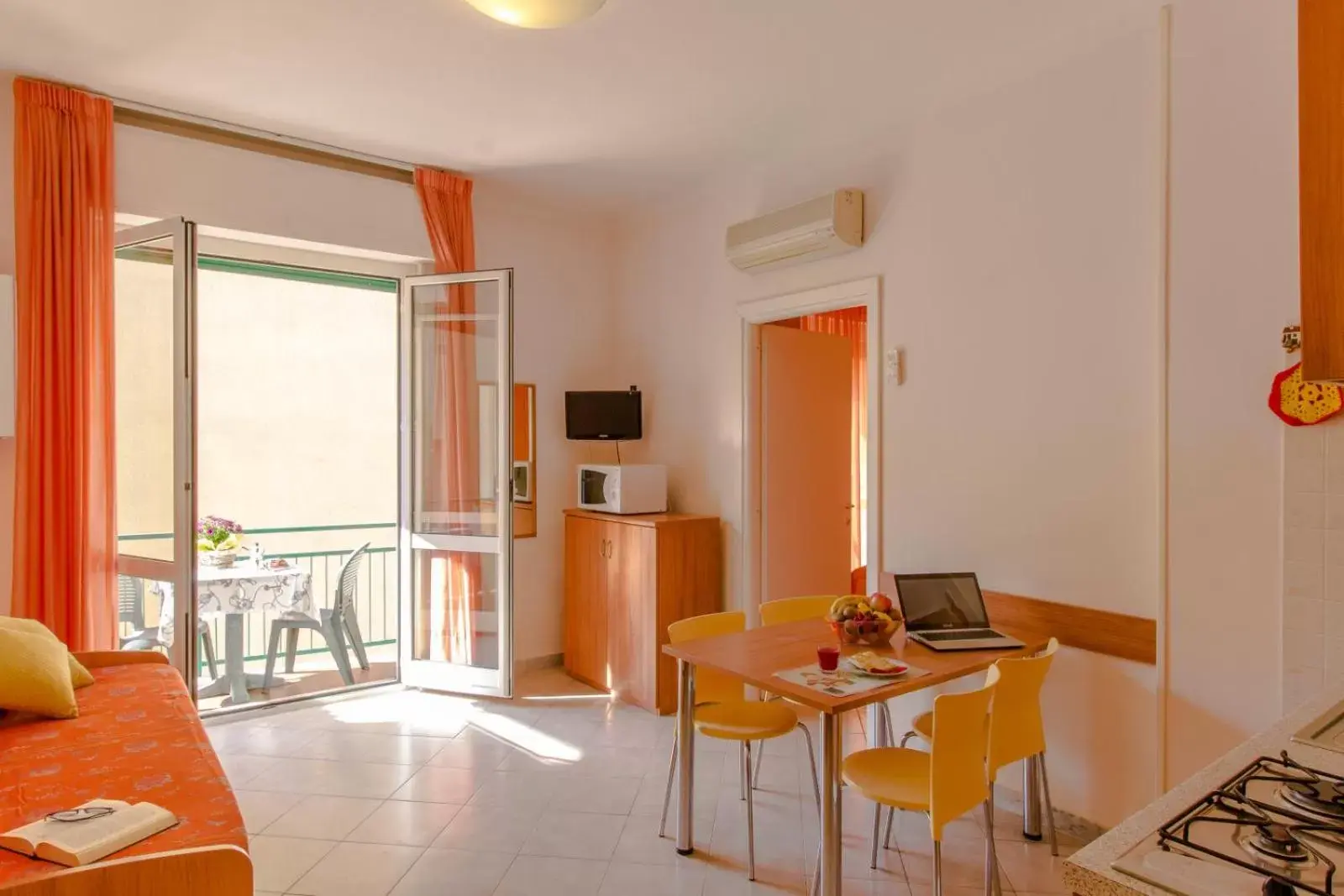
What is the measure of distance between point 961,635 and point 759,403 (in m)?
1.89

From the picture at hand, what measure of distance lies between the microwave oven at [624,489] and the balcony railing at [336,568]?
1.92 m

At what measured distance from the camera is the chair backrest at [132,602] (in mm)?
3653

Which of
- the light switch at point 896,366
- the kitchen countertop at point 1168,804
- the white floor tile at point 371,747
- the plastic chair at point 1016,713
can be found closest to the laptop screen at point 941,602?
the plastic chair at point 1016,713

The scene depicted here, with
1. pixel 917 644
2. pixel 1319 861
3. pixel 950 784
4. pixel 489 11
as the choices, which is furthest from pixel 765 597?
pixel 1319 861

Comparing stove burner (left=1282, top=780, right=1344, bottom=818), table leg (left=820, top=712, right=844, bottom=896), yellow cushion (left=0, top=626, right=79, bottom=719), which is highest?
stove burner (left=1282, top=780, right=1344, bottom=818)

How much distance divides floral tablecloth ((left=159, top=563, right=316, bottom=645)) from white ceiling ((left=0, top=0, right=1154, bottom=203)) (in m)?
2.28

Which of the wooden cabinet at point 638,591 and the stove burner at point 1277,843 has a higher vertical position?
the stove burner at point 1277,843

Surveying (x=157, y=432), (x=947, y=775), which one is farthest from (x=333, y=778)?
(x=947, y=775)

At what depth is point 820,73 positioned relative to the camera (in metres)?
3.18

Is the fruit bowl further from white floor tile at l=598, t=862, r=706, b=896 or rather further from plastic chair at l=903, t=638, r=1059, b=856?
white floor tile at l=598, t=862, r=706, b=896

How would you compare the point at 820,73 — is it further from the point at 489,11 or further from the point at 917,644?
the point at 917,644

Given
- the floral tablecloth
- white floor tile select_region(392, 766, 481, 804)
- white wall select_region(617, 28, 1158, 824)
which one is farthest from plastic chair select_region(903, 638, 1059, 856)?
the floral tablecloth

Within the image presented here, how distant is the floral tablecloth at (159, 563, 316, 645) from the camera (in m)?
4.06

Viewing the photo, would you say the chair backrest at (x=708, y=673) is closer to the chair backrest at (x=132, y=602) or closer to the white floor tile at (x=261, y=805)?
the white floor tile at (x=261, y=805)
